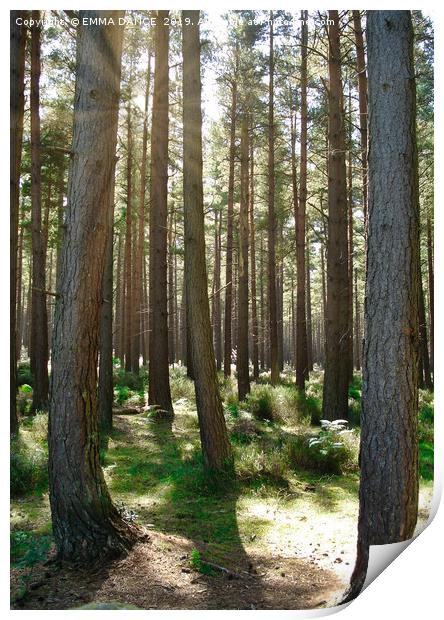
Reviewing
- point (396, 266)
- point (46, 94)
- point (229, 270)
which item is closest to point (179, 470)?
point (396, 266)

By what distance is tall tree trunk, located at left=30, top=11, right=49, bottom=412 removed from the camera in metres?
6.46

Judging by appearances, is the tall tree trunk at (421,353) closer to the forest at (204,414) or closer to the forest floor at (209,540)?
the forest at (204,414)

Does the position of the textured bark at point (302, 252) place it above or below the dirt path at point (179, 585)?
above

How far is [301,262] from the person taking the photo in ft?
39.1

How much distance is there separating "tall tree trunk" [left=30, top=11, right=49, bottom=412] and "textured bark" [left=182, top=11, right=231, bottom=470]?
6.68 ft

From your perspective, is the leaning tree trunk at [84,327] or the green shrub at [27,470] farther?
the green shrub at [27,470]

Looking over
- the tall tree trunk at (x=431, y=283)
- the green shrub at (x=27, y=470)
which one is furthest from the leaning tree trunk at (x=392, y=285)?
the green shrub at (x=27, y=470)

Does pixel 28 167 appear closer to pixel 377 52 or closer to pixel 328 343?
pixel 328 343

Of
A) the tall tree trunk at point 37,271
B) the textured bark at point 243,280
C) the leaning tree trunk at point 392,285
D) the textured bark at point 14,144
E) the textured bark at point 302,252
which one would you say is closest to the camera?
the leaning tree trunk at point 392,285

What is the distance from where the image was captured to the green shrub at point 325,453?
5160 millimetres

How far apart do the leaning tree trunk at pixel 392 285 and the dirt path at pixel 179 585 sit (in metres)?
0.35

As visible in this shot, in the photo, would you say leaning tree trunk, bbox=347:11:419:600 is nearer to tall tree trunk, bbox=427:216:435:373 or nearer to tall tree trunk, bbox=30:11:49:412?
tall tree trunk, bbox=427:216:435:373

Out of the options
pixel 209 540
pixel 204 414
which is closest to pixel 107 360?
pixel 204 414

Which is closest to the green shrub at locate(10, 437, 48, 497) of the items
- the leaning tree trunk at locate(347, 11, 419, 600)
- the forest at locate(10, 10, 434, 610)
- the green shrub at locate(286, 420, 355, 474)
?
the forest at locate(10, 10, 434, 610)
